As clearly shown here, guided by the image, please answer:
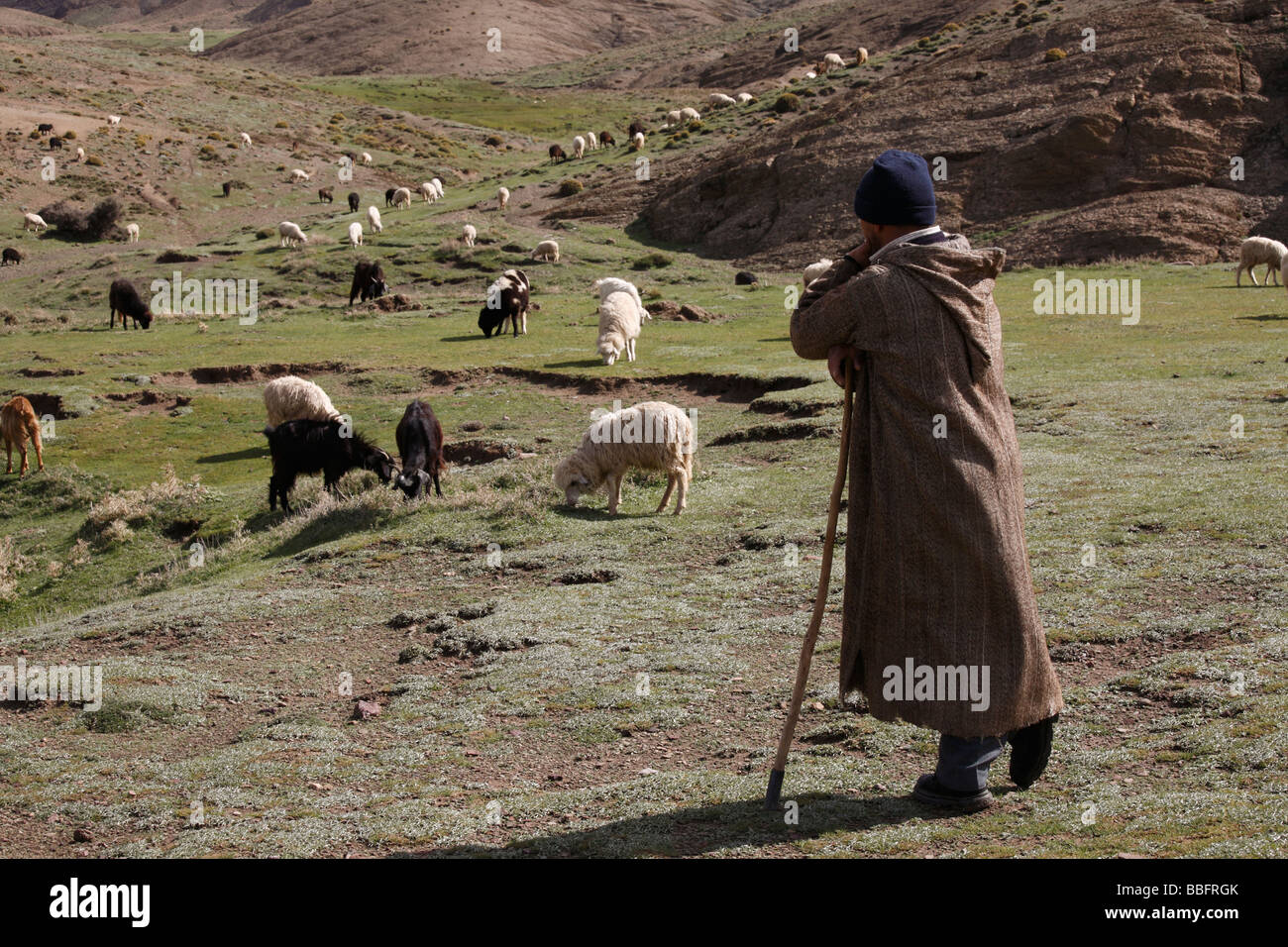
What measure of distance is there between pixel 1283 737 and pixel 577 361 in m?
21.6

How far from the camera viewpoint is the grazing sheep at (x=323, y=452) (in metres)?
16.1

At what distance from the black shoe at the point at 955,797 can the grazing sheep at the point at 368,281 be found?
1344 inches

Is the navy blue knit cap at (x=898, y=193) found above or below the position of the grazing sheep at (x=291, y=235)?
below

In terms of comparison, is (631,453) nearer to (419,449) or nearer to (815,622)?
(419,449)

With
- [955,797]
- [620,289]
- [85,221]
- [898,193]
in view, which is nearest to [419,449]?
[898,193]

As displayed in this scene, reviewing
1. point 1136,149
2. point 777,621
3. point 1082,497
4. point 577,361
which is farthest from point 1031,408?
point 1136,149

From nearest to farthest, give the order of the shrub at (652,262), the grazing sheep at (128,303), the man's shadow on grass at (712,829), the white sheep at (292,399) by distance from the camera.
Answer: the man's shadow on grass at (712,829), the white sheep at (292,399), the grazing sheep at (128,303), the shrub at (652,262)

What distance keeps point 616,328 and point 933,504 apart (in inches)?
835

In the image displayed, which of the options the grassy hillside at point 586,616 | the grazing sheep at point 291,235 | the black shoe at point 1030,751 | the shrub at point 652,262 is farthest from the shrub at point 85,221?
the black shoe at point 1030,751

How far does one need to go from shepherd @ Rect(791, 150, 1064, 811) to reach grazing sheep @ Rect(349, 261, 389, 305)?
33.7 m

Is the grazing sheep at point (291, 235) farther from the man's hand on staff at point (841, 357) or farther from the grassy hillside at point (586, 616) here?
the man's hand on staff at point (841, 357)

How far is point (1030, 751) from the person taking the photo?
17.3 feet

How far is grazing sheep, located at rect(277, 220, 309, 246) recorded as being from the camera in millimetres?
47375

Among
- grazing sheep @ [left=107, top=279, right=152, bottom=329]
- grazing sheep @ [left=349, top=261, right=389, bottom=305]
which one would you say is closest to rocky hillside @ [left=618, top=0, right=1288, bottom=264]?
grazing sheep @ [left=349, top=261, right=389, bottom=305]
